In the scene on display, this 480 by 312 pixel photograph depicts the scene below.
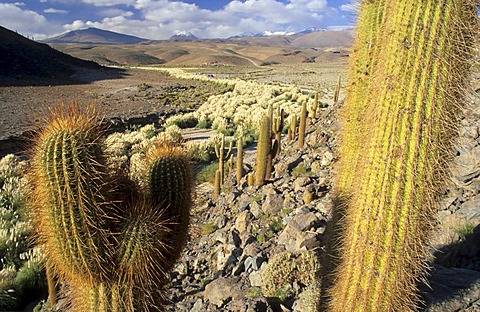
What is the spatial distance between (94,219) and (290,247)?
11.6ft

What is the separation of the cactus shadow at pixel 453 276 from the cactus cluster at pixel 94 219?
2.05 m

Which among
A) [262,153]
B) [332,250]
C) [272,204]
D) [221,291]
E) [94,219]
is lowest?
[221,291]

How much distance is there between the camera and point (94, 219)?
260 cm

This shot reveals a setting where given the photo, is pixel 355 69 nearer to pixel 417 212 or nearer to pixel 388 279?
pixel 417 212

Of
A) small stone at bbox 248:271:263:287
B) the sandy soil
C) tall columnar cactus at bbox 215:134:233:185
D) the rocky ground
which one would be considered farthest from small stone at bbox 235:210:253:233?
the sandy soil

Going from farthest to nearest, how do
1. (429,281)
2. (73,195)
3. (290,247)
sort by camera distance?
(290,247) → (429,281) → (73,195)

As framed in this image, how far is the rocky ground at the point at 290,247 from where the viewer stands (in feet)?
13.1

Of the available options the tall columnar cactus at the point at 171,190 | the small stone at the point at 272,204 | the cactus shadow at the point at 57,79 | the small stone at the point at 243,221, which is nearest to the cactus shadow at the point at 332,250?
the tall columnar cactus at the point at 171,190

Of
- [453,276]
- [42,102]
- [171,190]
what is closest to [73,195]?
[171,190]

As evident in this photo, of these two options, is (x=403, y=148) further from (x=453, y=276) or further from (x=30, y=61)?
(x=30, y=61)

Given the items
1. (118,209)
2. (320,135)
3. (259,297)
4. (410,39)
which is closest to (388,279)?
(410,39)

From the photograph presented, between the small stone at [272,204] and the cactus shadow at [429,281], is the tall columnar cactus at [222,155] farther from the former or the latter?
the cactus shadow at [429,281]

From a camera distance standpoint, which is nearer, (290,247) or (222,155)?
(290,247)

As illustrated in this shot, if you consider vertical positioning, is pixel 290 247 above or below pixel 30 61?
below
